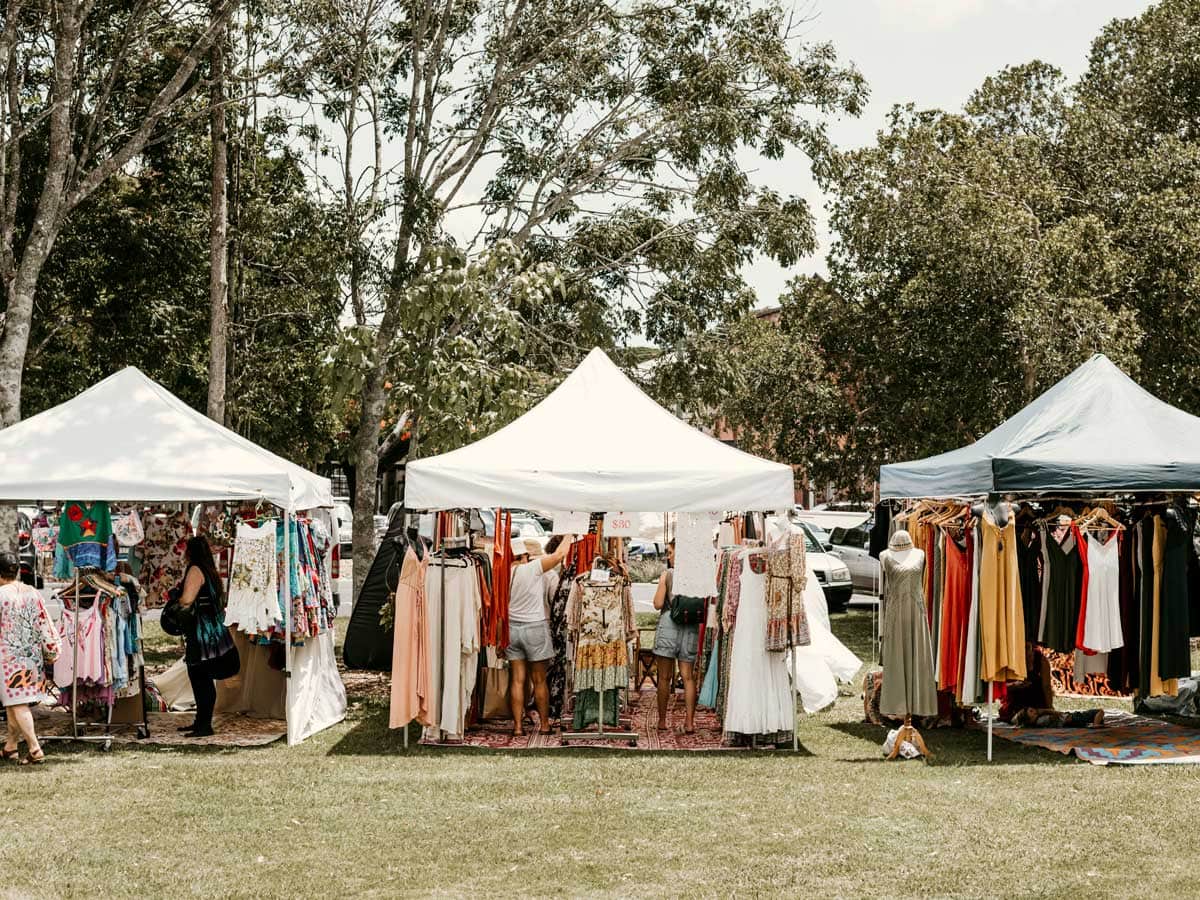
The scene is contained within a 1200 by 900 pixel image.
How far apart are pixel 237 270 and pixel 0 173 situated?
348 cm

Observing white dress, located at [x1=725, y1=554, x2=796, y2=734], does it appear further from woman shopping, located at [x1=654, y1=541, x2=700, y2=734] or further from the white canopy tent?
the white canopy tent

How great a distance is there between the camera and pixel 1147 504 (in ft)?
34.8

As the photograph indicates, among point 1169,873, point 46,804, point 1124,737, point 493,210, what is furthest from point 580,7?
point 1169,873

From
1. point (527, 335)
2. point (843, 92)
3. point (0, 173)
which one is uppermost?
point (843, 92)

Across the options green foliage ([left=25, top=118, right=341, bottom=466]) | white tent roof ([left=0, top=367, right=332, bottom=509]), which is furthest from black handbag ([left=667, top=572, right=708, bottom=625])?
green foliage ([left=25, top=118, right=341, bottom=466])

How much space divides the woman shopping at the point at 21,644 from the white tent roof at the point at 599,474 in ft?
9.19

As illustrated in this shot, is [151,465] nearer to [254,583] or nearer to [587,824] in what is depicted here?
[254,583]

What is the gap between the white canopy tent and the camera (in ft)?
33.0

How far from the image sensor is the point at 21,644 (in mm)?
9422

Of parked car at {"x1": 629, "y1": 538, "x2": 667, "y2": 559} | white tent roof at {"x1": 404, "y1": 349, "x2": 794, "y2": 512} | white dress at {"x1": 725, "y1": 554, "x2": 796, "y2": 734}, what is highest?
white tent roof at {"x1": 404, "y1": 349, "x2": 794, "y2": 512}

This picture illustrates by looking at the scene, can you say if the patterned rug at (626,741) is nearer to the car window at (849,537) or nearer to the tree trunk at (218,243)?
the tree trunk at (218,243)

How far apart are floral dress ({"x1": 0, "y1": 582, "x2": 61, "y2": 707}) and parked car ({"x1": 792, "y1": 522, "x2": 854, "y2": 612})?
1522cm

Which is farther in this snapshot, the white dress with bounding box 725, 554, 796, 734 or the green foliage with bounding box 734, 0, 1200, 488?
the green foliage with bounding box 734, 0, 1200, 488

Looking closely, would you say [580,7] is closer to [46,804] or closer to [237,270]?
Answer: [237,270]
